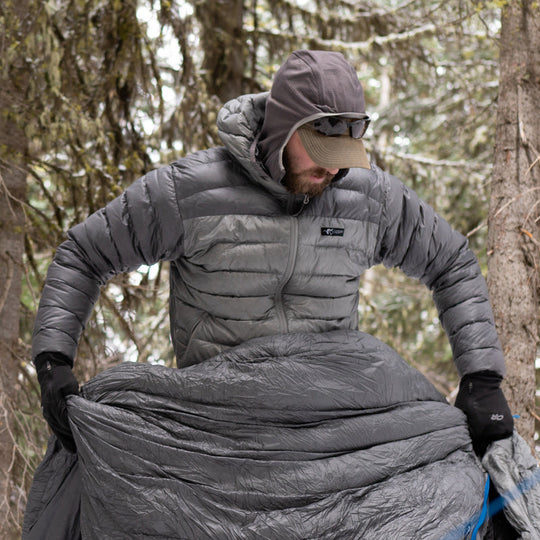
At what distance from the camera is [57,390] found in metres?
2.34

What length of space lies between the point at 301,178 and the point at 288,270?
0.99 feet

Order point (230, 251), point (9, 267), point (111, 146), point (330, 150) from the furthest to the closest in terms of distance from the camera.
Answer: point (111, 146)
point (9, 267)
point (230, 251)
point (330, 150)

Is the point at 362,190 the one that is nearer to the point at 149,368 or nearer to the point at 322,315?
the point at 322,315

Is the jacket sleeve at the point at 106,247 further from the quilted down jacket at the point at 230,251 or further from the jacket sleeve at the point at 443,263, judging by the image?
the jacket sleeve at the point at 443,263

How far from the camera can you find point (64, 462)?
2.43 m

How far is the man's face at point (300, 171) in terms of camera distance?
2404mm

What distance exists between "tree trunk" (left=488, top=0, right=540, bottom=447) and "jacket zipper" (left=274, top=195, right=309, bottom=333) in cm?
136

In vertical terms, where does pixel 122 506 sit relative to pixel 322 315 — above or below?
below

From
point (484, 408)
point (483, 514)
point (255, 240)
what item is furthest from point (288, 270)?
point (483, 514)

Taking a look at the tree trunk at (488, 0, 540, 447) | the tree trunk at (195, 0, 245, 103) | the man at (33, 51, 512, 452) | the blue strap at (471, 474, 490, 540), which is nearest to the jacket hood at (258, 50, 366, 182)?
the man at (33, 51, 512, 452)

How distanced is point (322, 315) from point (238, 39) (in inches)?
182

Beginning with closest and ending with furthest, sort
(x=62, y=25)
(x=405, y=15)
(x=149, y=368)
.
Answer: (x=149, y=368), (x=62, y=25), (x=405, y=15)

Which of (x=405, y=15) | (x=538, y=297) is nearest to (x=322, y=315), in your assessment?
(x=538, y=297)

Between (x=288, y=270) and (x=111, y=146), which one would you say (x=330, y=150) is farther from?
(x=111, y=146)
